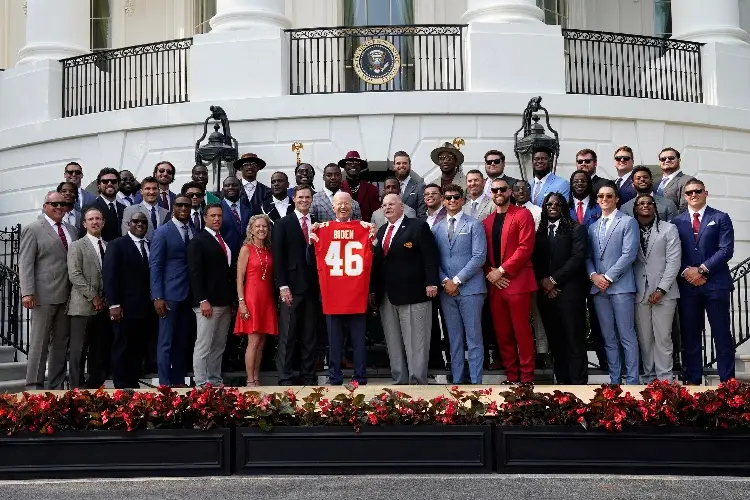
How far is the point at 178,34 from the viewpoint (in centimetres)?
2148

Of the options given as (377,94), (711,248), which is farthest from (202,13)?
(711,248)

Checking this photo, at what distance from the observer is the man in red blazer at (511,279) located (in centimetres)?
1117

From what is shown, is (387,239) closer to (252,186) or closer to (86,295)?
(252,186)

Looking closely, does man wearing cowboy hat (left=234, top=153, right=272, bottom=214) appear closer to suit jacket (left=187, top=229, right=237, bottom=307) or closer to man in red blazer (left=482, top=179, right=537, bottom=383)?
suit jacket (left=187, top=229, right=237, bottom=307)

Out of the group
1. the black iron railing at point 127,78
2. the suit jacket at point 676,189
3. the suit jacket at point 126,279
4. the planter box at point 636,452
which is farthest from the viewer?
the black iron railing at point 127,78

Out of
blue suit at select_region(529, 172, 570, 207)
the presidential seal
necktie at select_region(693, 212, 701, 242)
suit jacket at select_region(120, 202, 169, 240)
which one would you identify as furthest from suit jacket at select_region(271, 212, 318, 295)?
the presidential seal

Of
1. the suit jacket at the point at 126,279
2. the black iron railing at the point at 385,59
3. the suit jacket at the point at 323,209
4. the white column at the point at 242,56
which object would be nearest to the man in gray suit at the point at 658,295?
the suit jacket at the point at 323,209

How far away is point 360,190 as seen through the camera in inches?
516

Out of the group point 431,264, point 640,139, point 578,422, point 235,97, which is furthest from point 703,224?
point 235,97

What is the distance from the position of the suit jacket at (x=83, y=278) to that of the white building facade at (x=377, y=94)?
17.4 ft

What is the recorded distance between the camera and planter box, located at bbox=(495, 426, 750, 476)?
7.81 m

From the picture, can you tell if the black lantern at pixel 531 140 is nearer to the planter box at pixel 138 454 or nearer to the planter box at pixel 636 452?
the planter box at pixel 636 452

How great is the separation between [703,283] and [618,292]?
0.81 meters

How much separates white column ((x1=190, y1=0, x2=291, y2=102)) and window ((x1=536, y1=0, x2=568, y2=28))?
5669 millimetres
